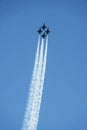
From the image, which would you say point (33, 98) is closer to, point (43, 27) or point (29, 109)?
point (29, 109)

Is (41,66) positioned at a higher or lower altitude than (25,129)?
higher

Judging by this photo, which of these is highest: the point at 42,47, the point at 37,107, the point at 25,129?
the point at 42,47

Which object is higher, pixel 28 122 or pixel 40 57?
pixel 40 57

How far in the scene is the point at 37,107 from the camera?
69.4 m

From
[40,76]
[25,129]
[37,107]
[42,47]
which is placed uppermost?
[42,47]

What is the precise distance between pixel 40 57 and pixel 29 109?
10796 mm

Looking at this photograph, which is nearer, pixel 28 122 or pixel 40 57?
pixel 28 122

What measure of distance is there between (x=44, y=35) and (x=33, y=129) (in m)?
18.7

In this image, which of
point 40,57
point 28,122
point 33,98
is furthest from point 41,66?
point 28,122

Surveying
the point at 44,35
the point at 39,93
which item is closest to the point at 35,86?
the point at 39,93

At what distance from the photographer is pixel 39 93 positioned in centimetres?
7012

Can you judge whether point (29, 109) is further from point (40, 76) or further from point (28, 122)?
point (40, 76)

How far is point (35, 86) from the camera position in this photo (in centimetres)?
7038

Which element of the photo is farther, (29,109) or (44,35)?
(44,35)
